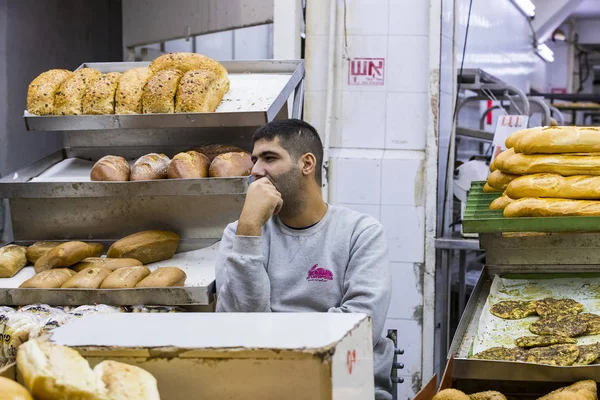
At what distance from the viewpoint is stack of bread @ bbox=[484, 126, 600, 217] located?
227 centimetres

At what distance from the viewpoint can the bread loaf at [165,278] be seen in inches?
96.9

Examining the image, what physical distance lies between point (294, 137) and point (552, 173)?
2.90 feet

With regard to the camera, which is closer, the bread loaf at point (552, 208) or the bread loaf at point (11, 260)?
the bread loaf at point (552, 208)

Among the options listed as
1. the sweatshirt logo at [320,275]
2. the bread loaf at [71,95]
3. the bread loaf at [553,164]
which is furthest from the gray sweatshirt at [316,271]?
the bread loaf at [71,95]

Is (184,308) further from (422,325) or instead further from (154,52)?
(154,52)

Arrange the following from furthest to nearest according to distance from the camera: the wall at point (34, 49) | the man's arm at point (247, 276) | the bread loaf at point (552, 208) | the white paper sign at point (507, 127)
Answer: the wall at point (34, 49) < the white paper sign at point (507, 127) < the bread loaf at point (552, 208) < the man's arm at point (247, 276)

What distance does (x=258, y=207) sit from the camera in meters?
2.16

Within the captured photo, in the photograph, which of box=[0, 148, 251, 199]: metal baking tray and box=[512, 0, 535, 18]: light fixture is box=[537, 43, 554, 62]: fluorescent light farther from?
box=[0, 148, 251, 199]: metal baking tray

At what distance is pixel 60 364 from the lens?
3.01 ft

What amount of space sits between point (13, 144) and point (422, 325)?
3212 millimetres

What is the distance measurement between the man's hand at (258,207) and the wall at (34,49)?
3.43 meters

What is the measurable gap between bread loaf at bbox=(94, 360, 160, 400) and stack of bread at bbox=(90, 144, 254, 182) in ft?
5.98

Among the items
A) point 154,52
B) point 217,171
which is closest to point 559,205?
point 217,171

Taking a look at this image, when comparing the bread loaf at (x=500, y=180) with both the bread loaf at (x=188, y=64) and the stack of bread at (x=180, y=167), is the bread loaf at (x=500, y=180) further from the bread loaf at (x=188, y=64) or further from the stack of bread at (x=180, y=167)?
the bread loaf at (x=188, y=64)
